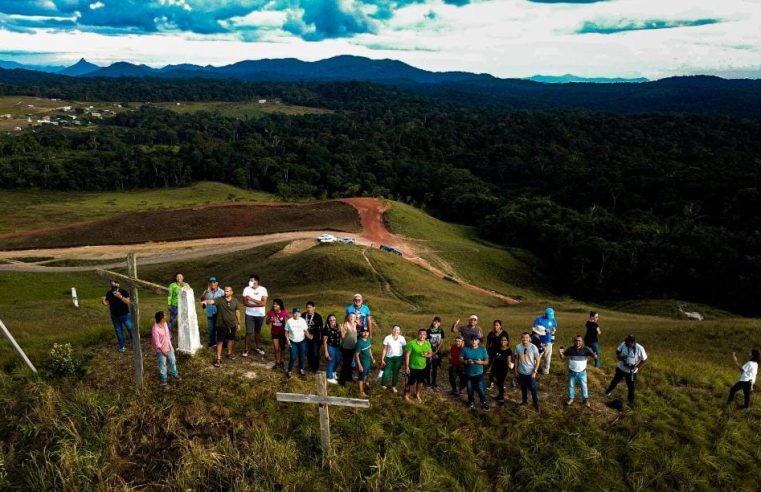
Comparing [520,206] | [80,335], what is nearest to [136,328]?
[80,335]

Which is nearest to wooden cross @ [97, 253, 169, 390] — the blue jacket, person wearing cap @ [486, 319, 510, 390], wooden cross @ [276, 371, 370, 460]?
wooden cross @ [276, 371, 370, 460]

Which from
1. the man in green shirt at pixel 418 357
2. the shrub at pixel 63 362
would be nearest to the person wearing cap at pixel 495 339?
the man in green shirt at pixel 418 357

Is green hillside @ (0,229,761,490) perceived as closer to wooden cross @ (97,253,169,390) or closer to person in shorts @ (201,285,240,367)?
wooden cross @ (97,253,169,390)

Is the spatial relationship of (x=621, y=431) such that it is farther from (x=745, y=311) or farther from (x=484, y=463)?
(x=745, y=311)

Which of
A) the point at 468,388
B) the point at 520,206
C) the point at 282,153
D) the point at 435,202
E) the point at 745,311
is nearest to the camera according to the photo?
the point at 468,388

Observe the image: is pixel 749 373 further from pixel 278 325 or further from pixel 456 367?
pixel 278 325

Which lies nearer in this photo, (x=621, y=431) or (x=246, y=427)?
(x=246, y=427)
